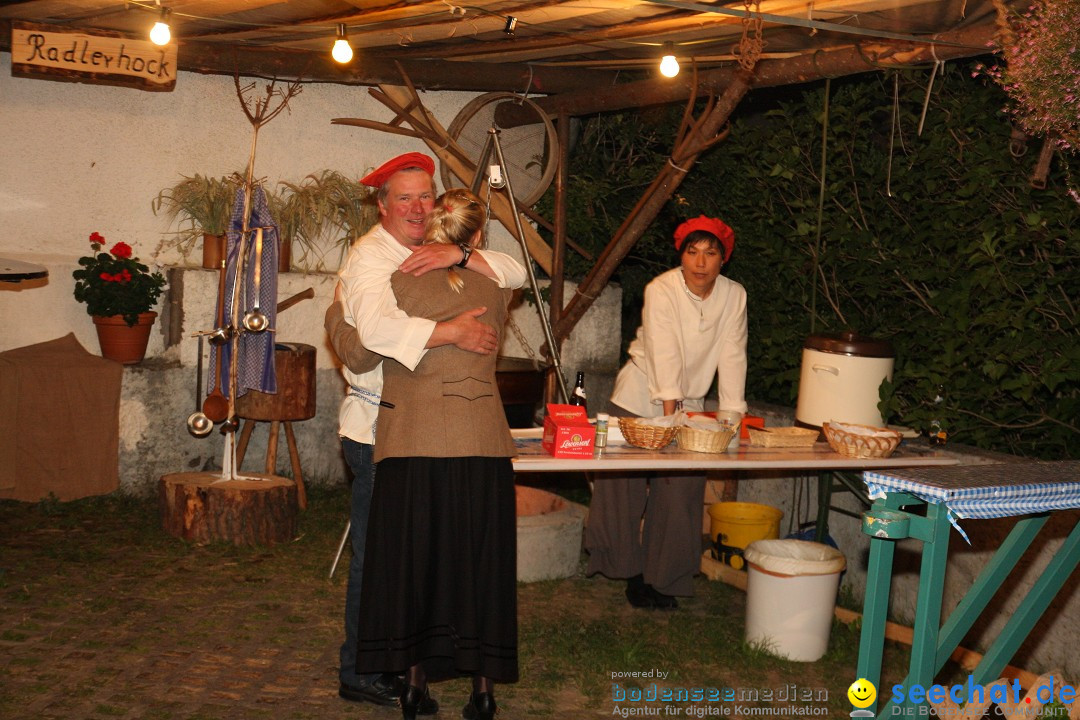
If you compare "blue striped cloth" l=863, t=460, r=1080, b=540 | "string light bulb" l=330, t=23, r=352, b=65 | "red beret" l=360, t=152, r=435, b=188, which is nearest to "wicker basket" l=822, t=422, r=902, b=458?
"blue striped cloth" l=863, t=460, r=1080, b=540

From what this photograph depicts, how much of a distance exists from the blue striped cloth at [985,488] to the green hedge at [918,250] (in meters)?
1.70

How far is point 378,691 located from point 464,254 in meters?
1.64

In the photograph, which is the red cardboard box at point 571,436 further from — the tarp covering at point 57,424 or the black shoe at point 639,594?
the tarp covering at point 57,424

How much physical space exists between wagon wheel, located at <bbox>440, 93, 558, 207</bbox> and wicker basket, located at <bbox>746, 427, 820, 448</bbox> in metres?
3.15

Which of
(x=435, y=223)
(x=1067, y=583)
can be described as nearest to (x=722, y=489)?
(x=1067, y=583)

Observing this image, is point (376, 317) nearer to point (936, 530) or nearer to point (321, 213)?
point (936, 530)

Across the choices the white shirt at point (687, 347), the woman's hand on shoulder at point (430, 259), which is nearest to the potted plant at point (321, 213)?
the white shirt at point (687, 347)

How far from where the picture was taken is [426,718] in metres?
3.95

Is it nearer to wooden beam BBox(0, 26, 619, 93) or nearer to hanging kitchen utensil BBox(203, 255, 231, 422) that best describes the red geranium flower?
hanging kitchen utensil BBox(203, 255, 231, 422)

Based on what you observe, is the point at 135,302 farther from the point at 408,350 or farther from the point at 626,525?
the point at 408,350

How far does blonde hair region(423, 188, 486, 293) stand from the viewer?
12.0 feet

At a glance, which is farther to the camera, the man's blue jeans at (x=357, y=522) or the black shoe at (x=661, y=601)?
the black shoe at (x=661, y=601)

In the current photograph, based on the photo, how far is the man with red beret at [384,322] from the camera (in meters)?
3.52

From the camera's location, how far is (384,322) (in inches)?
138
